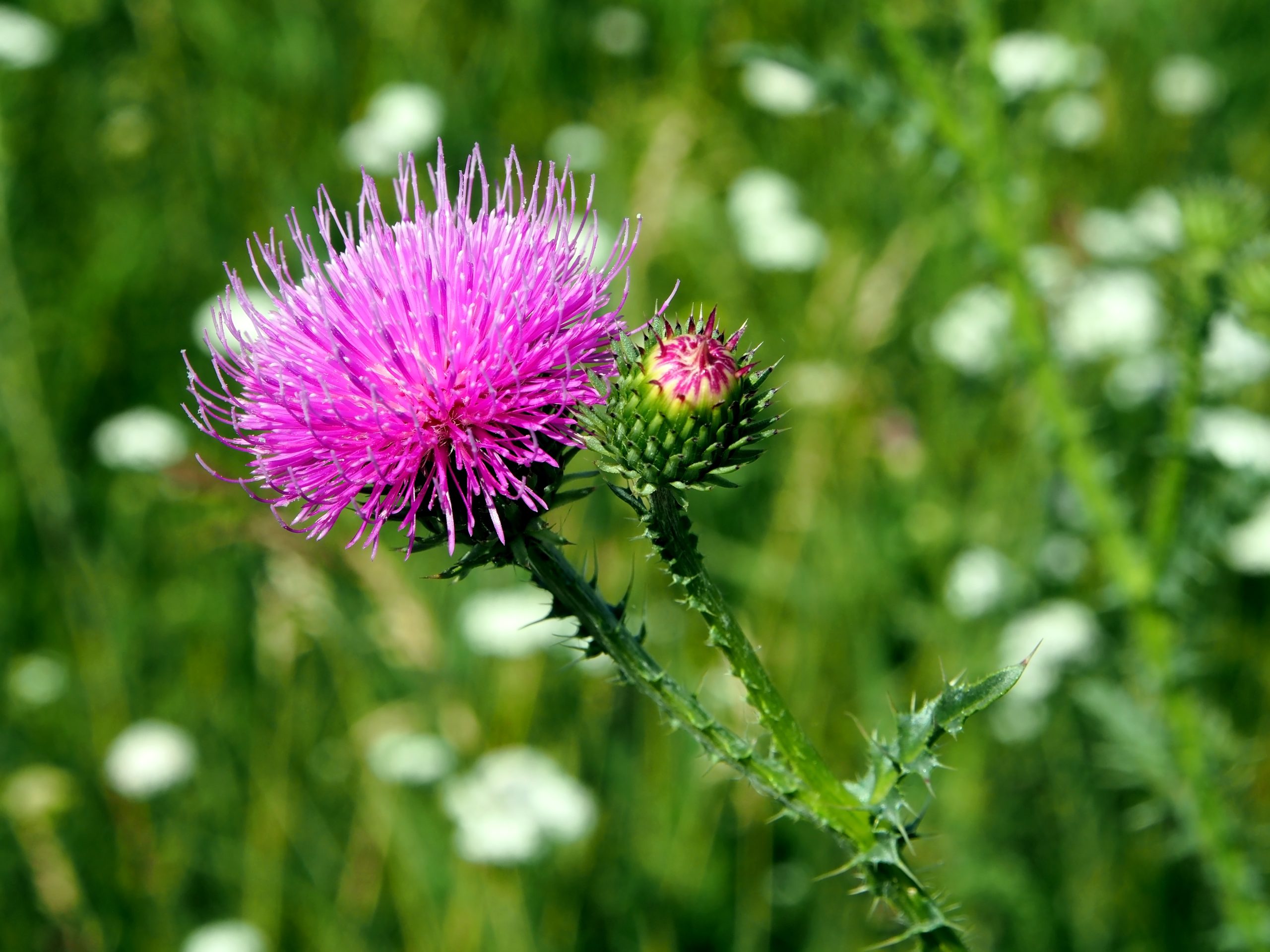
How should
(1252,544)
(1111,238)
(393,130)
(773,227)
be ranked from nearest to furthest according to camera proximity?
(1252,544)
(1111,238)
(773,227)
(393,130)

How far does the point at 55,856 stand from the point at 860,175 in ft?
13.2

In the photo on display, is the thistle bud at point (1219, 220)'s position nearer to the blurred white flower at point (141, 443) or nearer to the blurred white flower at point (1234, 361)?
the blurred white flower at point (1234, 361)

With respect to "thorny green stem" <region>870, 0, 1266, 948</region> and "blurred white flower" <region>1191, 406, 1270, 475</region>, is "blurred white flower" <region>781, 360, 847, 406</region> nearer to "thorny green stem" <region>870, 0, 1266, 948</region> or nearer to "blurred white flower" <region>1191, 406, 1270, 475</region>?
"thorny green stem" <region>870, 0, 1266, 948</region>

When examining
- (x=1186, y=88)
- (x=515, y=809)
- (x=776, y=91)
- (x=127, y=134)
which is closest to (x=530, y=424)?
(x=515, y=809)

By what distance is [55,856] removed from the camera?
3.45m

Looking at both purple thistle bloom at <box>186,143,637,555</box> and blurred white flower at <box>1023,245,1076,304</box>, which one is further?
blurred white flower at <box>1023,245,1076,304</box>

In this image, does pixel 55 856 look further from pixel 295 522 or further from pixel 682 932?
pixel 295 522

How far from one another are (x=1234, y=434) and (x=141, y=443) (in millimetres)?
3889

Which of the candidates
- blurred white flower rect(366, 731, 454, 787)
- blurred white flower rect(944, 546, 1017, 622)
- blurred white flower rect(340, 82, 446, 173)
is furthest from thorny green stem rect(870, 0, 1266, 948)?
blurred white flower rect(340, 82, 446, 173)

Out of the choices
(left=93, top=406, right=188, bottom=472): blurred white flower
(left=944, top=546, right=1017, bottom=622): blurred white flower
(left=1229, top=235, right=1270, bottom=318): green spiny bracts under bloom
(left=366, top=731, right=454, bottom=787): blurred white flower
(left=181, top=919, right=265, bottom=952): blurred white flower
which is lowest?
(left=181, top=919, right=265, bottom=952): blurred white flower

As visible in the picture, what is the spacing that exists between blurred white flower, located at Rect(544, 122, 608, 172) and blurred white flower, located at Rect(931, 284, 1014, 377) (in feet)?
5.56

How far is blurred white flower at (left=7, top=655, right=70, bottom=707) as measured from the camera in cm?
391

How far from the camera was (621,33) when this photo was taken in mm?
5852

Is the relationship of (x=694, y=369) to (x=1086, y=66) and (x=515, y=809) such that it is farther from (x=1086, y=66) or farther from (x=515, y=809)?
(x=1086, y=66)
